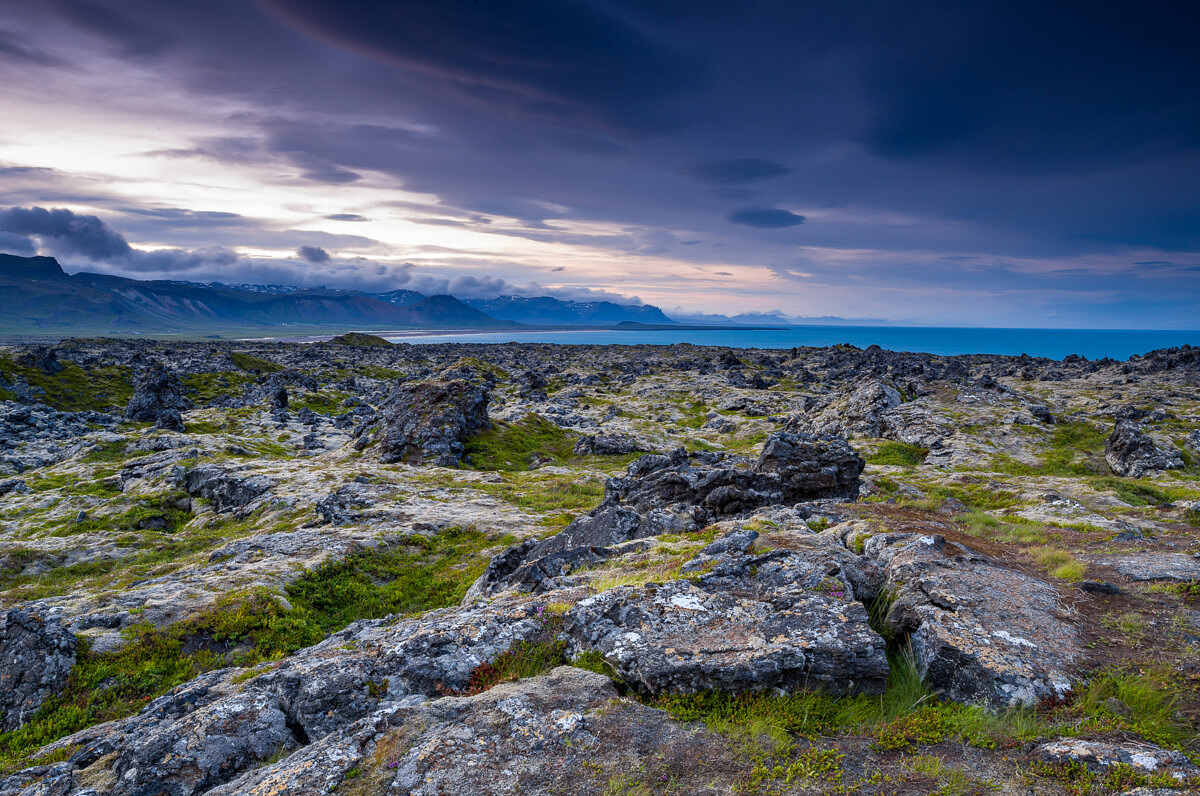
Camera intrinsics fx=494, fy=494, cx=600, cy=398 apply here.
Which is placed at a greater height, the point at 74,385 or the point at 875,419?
the point at 875,419

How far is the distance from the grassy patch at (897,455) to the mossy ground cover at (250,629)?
1796 inches

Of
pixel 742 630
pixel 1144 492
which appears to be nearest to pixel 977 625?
pixel 742 630

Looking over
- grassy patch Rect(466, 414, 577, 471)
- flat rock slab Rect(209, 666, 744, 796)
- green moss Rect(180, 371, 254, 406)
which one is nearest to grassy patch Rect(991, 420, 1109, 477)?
grassy patch Rect(466, 414, 577, 471)

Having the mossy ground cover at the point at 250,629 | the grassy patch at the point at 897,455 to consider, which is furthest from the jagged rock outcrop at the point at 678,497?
the grassy patch at the point at 897,455

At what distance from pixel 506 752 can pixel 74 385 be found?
5121 inches

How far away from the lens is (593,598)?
13070 millimetres

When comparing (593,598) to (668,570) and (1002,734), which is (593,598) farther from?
(1002,734)

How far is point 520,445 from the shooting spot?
59.4m

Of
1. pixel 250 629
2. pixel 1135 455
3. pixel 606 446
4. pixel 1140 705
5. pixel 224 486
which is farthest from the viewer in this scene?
pixel 606 446

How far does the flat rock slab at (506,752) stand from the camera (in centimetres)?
788

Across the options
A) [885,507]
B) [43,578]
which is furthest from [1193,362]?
[43,578]

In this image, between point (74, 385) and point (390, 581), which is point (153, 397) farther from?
point (390, 581)

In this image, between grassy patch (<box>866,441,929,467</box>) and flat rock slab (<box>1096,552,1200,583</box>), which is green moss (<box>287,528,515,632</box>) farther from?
grassy patch (<box>866,441,929,467</box>)

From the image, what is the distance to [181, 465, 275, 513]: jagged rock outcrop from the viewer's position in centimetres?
3612
